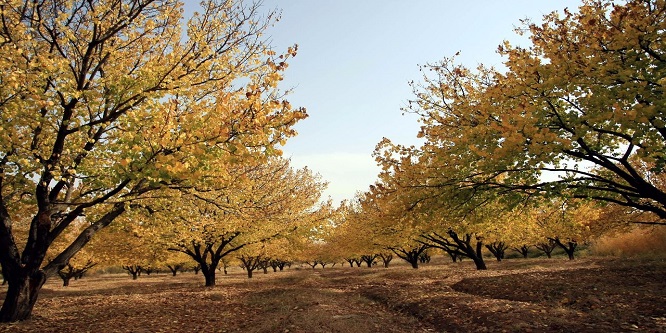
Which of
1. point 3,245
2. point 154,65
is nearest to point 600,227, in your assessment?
point 154,65

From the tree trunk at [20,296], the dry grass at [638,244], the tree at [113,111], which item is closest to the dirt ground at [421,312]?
the tree trunk at [20,296]

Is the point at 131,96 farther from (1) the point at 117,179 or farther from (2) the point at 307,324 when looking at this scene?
(2) the point at 307,324

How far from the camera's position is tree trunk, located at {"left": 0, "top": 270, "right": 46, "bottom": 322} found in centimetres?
888

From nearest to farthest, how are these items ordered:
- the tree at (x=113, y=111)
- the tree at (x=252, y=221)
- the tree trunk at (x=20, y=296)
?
the tree at (x=113, y=111) < the tree trunk at (x=20, y=296) < the tree at (x=252, y=221)

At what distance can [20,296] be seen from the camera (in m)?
9.05

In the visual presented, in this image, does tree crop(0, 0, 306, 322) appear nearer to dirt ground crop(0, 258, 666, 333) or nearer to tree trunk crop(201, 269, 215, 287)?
dirt ground crop(0, 258, 666, 333)

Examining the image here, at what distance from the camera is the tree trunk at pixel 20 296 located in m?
8.88

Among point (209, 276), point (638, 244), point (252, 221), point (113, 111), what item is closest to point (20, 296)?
point (113, 111)

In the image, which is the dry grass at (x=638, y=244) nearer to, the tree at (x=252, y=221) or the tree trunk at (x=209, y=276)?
the tree at (x=252, y=221)

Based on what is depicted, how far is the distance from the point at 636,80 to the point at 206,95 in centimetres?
939

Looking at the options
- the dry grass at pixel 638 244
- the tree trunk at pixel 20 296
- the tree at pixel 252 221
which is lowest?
the dry grass at pixel 638 244

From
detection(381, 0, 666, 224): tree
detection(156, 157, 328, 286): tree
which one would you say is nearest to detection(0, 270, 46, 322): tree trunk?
detection(156, 157, 328, 286): tree

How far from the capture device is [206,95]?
931cm

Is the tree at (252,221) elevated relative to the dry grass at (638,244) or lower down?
elevated
